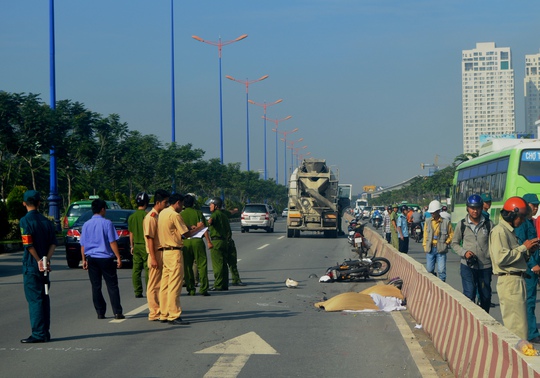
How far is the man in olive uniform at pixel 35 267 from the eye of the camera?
9.48 meters

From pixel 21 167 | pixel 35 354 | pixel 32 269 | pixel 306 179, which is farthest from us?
pixel 21 167

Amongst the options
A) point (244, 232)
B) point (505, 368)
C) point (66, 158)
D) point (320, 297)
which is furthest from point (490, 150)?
point (244, 232)

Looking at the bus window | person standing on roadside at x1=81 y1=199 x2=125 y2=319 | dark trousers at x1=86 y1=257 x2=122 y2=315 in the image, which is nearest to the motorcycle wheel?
the bus window

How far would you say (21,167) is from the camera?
145 feet

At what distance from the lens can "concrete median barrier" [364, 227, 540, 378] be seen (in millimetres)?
5556

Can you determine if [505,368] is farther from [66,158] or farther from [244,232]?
[244,232]

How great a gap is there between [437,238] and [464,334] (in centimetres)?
823

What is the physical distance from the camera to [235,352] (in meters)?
9.13

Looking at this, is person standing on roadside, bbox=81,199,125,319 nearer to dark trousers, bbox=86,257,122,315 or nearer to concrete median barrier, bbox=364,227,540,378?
dark trousers, bbox=86,257,122,315

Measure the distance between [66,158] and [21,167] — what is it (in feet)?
31.6

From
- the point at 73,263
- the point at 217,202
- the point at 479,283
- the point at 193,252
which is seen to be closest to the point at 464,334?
the point at 479,283

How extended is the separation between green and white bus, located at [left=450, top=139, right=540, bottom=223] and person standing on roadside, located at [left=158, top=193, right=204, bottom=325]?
11901 millimetres

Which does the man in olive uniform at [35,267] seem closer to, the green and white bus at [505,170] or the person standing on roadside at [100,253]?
the person standing on roadside at [100,253]

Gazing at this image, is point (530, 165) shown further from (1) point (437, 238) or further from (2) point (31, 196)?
(2) point (31, 196)
